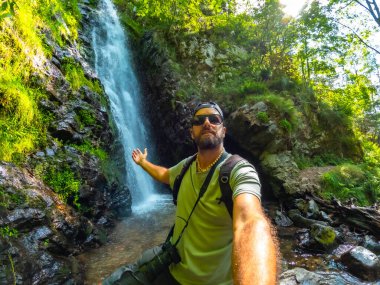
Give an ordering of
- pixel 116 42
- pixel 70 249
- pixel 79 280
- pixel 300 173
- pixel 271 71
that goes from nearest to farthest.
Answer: pixel 79 280, pixel 70 249, pixel 300 173, pixel 116 42, pixel 271 71

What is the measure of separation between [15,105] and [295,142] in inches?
516

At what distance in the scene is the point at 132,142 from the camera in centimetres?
1432

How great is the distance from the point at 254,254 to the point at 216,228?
66 cm

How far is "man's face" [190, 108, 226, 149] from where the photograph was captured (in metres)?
2.65

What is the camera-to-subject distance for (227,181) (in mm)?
2125

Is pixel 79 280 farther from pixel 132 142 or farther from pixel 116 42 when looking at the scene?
pixel 116 42

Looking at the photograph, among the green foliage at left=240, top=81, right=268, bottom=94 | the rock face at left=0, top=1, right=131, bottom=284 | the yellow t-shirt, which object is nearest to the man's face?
the yellow t-shirt

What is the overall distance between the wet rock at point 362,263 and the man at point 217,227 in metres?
5.39

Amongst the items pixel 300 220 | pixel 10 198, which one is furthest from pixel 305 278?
pixel 10 198

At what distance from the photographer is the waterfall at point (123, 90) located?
13.5m

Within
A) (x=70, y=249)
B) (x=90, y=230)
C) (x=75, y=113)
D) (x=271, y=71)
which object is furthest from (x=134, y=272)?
(x=271, y=71)

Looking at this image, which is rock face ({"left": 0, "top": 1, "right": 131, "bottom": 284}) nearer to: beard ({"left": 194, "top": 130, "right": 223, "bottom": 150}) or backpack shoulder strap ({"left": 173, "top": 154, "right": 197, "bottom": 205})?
backpack shoulder strap ({"left": 173, "top": 154, "right": 197, "bottom": 205})

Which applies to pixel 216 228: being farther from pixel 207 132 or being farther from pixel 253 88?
pixel 253 88

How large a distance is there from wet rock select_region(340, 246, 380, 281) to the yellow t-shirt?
5399 mm
